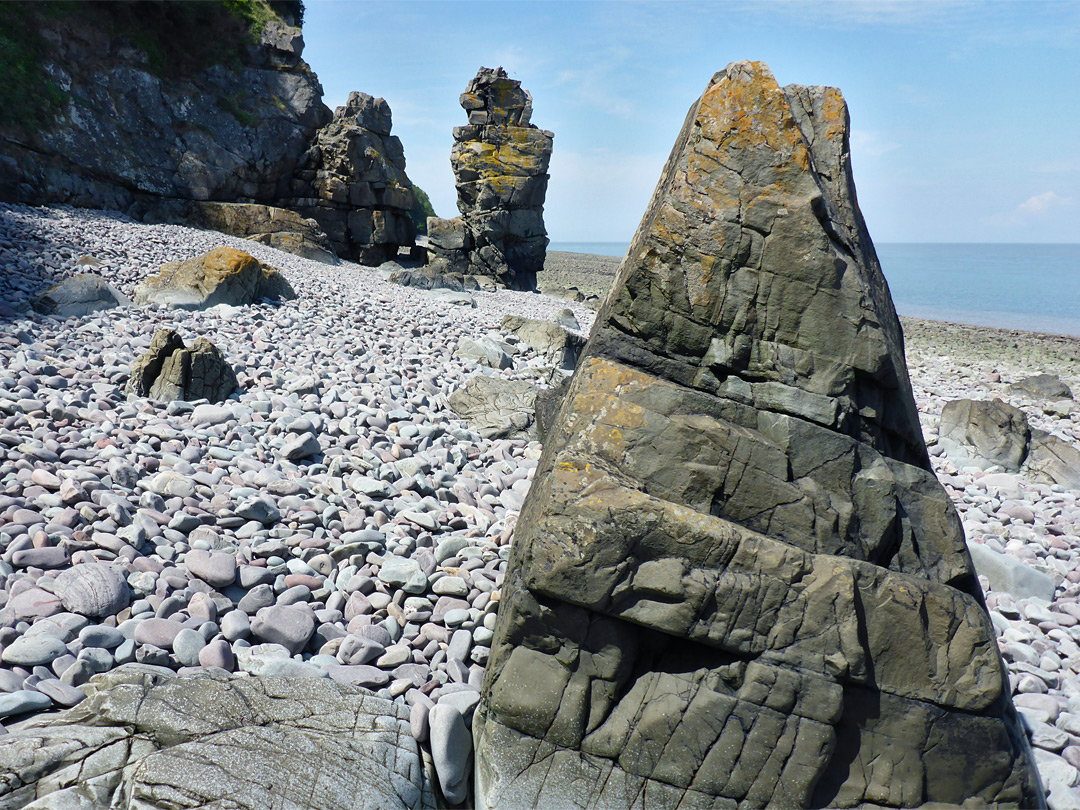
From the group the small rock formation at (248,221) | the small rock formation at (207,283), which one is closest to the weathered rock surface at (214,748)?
the small rock formation at (207,283)

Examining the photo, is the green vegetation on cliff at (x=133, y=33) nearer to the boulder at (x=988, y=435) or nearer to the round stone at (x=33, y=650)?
the round stone at (x=33, y=650)

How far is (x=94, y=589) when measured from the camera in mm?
3473

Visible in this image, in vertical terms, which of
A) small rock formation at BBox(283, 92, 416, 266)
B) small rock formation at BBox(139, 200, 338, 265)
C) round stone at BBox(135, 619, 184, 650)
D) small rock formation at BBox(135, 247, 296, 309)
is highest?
small rock formation at BBox(283, 92, 416, 266)

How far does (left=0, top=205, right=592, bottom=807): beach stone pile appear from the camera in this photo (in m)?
3.29

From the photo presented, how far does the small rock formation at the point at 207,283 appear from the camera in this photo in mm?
9391

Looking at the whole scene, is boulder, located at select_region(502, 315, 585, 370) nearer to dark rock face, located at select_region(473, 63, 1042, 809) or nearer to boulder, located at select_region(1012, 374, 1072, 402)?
dark rock face, located at select_region(473, 63, 1042, 809)

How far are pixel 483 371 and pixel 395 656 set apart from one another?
18.9ft

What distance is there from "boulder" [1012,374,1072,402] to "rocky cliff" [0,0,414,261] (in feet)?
61.2

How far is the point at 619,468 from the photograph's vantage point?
2.94m

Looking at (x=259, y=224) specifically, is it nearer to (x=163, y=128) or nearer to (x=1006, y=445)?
(x=163, y=128)

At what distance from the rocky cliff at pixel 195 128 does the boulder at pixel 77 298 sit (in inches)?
378

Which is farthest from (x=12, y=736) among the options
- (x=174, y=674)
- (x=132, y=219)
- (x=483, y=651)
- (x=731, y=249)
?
(x=132, y=219)

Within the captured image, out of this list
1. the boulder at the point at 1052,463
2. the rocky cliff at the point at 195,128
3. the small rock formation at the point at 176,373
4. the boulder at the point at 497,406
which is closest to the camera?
the small rock formation at the point at 176,373

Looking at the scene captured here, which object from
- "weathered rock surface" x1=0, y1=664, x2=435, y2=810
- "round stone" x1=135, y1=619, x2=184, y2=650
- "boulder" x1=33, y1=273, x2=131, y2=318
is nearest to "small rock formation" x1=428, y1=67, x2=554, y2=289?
"boulder" x1=33, y1=273, x2=131, y2=318
